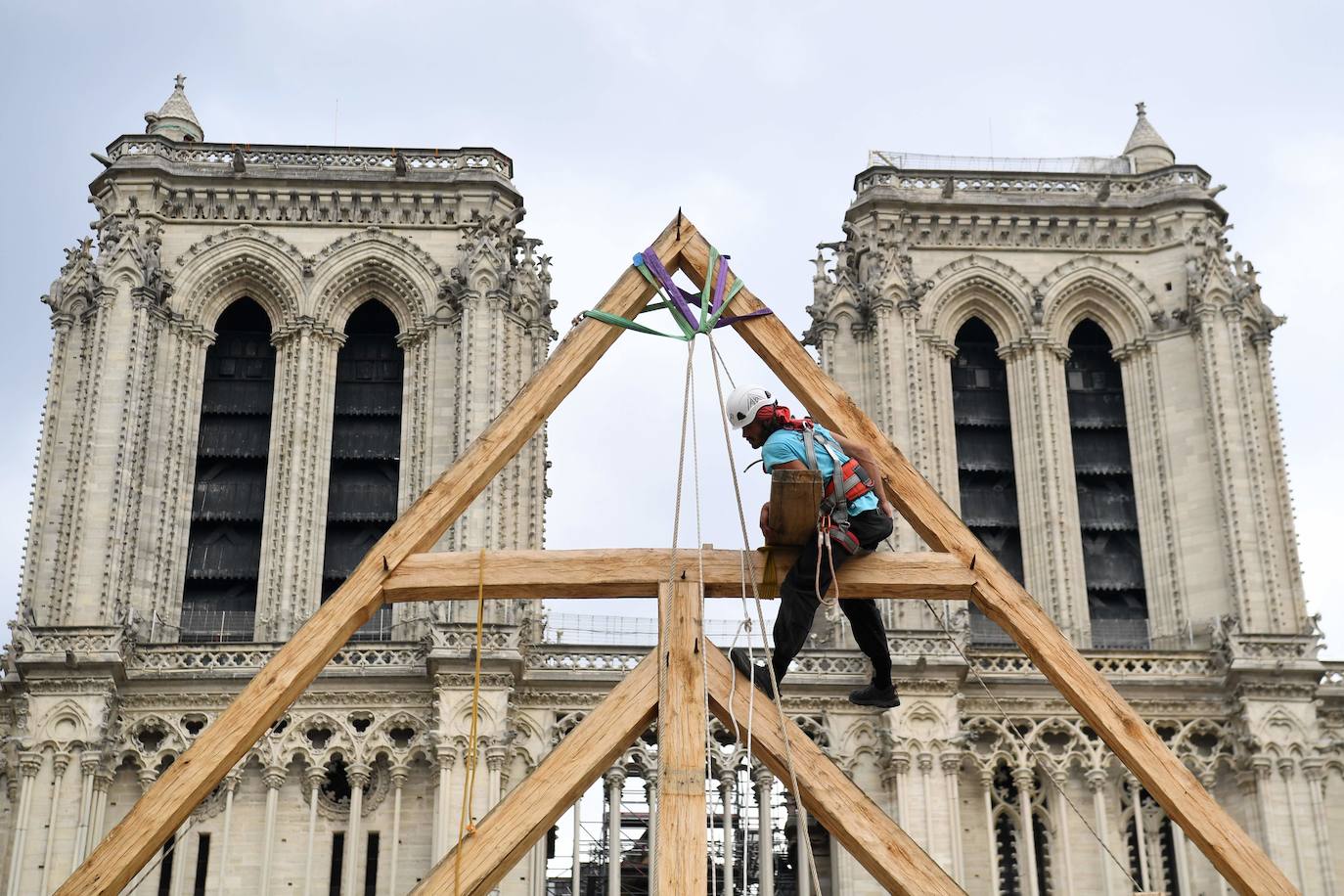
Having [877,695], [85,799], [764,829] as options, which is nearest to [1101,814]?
[764,829]

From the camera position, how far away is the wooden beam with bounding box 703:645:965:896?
12.7 metres

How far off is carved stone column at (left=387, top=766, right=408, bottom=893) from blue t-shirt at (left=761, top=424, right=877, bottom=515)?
1963 centimetres

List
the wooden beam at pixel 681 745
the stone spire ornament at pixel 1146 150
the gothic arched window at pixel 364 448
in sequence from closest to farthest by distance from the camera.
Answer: the wooden beam at pixel 681 745
the gothic arched window at pixel 364 448
the stone spire ornament at pixel 1146 150

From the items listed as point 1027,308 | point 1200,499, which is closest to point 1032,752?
point 1200,499

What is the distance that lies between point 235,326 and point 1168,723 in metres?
17.1

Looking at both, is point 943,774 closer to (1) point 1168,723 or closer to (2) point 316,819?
(1) point 1168,723

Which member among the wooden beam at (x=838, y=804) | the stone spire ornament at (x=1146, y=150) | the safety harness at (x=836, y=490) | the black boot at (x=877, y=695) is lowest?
the wooden beam at (x=838, y=804)

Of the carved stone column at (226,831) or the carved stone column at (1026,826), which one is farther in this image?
the carved stone column at (1026,826)

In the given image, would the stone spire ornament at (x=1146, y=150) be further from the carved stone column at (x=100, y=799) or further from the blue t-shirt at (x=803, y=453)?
the blue t-shirt at (x=803, y=453)

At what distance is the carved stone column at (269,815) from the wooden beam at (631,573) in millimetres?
19226

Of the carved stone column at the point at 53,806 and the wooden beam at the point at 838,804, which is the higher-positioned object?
the carved stone column at the point at 53,806

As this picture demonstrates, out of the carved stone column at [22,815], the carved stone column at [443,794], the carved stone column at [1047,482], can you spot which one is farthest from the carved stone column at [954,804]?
the carved stone column at [22,815]

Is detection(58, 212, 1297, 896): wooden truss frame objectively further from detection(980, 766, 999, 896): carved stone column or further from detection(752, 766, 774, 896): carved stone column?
detection(980, 766, 999, 896): carved stone column

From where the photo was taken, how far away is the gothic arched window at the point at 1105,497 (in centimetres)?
3644
